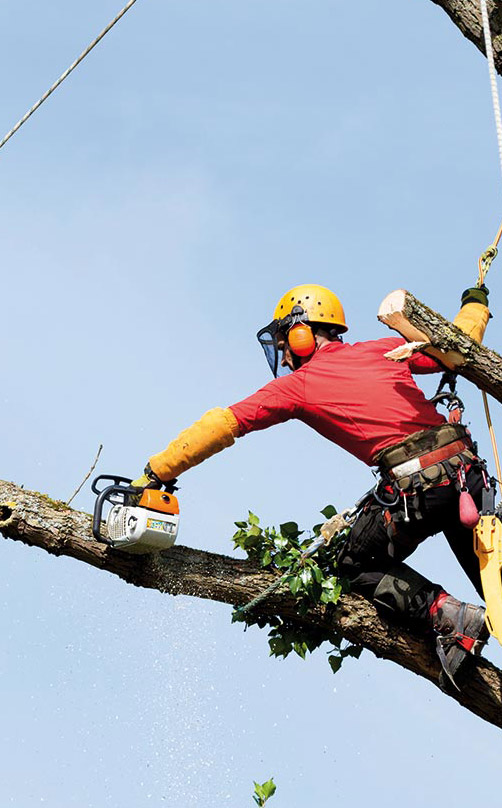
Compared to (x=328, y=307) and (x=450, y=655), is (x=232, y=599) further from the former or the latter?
(x=328, y=307)

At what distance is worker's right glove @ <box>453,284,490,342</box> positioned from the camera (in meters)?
6.33

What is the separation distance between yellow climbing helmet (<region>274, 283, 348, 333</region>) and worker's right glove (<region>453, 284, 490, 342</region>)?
72 cm

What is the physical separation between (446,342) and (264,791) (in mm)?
2729

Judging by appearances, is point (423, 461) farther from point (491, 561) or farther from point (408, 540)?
point (491, 561)

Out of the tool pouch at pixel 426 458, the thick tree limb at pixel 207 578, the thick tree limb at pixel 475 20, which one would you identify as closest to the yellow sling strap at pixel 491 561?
the tool pouch at pixel 426 458

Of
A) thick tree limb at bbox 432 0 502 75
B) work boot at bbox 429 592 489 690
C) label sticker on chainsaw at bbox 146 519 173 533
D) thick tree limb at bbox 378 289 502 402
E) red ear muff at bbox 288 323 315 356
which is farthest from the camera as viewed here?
red ear muff at bbox 288 323 315 356

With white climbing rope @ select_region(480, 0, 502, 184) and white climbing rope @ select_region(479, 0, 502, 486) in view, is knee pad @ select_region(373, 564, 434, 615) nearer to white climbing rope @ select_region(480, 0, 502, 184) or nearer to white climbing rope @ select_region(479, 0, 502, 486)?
white climbing rope @ select_region(479, 0, 502, 486)

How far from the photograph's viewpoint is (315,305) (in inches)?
265

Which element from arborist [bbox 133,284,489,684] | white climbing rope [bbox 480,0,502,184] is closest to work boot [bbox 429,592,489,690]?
arborist [bbox 133,284,489,684]

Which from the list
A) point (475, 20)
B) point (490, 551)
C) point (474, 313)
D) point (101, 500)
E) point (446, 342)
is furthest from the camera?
point (475, 20)

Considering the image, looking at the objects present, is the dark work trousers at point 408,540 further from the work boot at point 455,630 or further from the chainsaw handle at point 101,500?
the chainsaw handle at point 101,500

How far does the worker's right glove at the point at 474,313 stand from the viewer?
6.33m

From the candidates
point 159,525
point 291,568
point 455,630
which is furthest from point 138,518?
point 455,630

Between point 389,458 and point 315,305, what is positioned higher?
point 315,305
